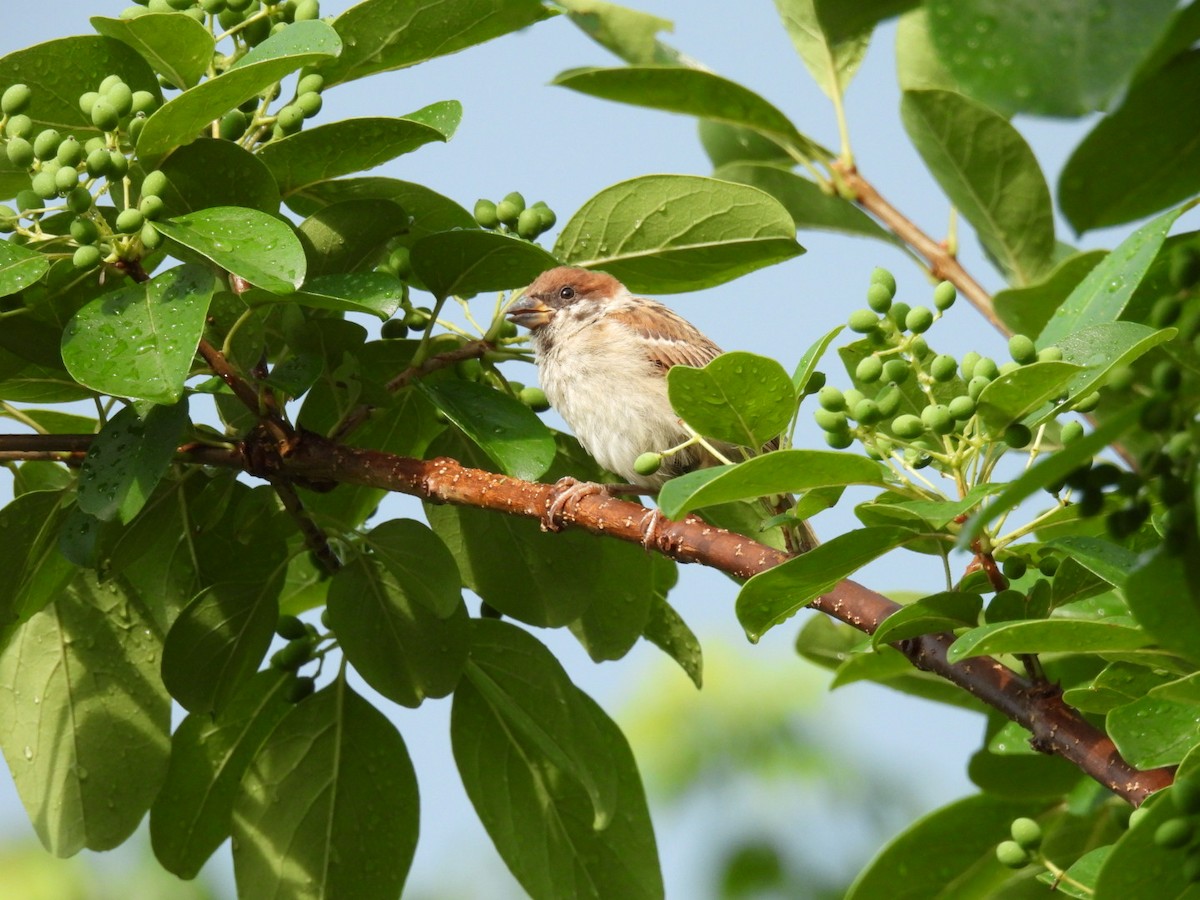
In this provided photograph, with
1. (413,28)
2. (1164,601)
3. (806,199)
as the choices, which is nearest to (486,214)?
(413,28)

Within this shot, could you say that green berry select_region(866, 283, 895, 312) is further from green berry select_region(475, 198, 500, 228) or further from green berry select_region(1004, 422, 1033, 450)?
green berry select_region(475, 198, 500, 228)

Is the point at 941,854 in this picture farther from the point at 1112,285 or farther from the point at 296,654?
the point at 296,654

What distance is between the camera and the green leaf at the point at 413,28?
7.34 feet

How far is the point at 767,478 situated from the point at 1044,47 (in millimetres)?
927

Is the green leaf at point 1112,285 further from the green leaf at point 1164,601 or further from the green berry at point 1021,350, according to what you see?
the green leaf at point 1164,601

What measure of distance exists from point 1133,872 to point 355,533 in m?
1.38

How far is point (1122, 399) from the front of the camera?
90.8 inches

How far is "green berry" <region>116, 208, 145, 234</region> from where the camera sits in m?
1.95

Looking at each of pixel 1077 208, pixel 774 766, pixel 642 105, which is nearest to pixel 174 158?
pixel 642 105

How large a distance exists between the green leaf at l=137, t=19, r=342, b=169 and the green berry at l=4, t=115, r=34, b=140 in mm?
192

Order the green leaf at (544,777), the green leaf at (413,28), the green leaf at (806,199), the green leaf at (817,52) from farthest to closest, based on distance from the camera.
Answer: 1. the green leaf at (806,199)
2. the green leaf at (817,52)
3. the green leaf at (544,777)
4. the green leaf at (413,28)

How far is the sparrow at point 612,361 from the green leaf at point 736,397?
1377 millimetres

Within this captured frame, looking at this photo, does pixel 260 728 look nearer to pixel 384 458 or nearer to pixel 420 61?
pixel 384 458

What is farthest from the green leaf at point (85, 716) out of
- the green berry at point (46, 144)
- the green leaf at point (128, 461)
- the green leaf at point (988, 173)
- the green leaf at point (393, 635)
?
the green leaf at point (988, 173)
